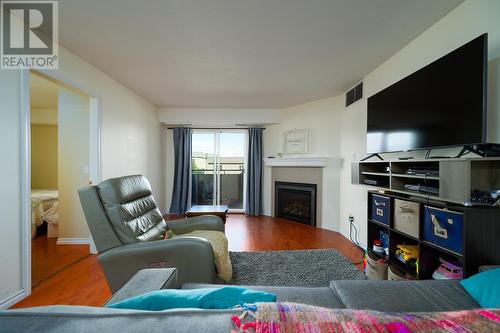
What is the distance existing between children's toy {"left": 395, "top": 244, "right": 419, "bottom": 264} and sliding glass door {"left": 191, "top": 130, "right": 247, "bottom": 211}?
3.56m

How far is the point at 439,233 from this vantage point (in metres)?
1.50

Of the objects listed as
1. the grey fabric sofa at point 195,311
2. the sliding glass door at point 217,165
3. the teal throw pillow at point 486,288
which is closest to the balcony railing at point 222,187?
the sliding glass door at point 217,165

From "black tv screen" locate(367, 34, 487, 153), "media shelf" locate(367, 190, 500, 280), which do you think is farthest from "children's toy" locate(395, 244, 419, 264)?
"black tv screen" locate(367, 34, 487, 153)

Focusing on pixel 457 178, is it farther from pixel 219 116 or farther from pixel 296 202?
pixel 219 116

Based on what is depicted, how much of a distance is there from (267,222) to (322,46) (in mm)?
3199

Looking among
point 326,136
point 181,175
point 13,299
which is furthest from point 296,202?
point 13,299

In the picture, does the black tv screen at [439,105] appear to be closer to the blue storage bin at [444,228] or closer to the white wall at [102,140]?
the blue storage bin at [444,228]

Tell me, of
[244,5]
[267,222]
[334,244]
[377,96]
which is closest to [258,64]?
[244,5]

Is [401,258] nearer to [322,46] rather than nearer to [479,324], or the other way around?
[479,324]

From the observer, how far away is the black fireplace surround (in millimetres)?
4289

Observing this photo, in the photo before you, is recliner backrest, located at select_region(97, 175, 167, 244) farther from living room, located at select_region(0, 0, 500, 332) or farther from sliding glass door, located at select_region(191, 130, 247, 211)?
sliding glass door, located at select_region(191, 130, 247, 211)

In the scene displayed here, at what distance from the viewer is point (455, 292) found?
1075 mm

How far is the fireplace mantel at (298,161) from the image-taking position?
4.03 metres

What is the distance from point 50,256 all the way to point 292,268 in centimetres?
289
